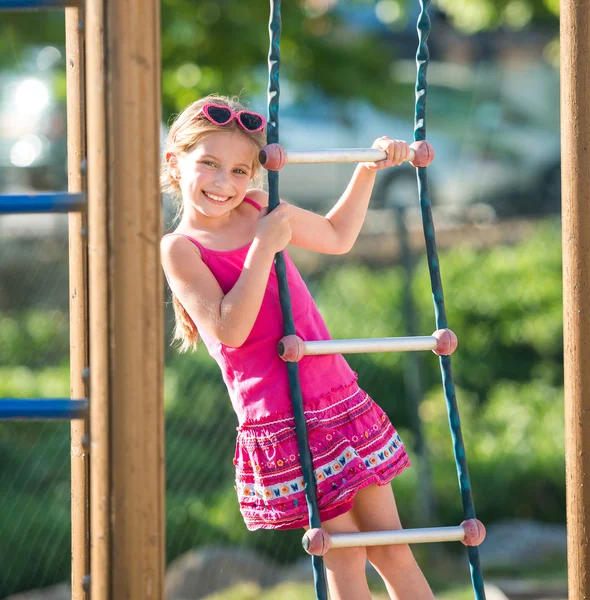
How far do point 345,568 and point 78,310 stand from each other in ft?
2.89

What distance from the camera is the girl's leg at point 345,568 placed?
2.27 meters

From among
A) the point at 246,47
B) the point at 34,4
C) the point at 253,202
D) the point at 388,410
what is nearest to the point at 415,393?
the point at 388,410

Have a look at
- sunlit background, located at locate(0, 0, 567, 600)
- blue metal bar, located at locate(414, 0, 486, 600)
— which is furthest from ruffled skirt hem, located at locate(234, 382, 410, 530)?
sunlit background, located at locate(0, 0, 567, 600)

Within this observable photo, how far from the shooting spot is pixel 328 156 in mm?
2215

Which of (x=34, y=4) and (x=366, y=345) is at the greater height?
(x=34, y=4)

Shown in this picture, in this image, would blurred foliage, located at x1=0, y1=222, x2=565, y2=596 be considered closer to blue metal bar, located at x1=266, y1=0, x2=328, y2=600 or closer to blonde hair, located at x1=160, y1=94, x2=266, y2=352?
blonde hair, located at x1=160, y1=94, x2=266, y2=352

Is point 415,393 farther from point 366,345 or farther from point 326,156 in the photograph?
point 326,156

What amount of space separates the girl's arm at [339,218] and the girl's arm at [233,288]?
0.70 feet

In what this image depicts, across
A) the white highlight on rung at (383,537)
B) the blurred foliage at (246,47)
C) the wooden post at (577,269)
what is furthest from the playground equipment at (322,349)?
the blurred foliage at (246,47)

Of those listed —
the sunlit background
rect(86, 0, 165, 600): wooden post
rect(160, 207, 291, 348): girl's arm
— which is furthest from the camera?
the sunlit background

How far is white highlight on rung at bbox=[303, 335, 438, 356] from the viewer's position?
221cm

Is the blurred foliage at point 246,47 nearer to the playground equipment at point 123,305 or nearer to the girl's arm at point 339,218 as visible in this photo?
the girl's arm at point 339,218

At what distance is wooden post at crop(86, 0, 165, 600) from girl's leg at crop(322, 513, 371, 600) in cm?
59

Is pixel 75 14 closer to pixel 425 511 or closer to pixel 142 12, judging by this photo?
pixel 142 12
